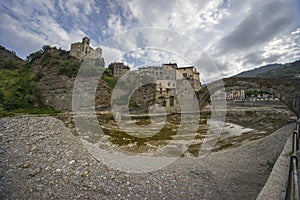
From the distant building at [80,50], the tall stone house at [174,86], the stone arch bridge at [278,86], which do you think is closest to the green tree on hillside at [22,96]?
the distant building at [80,50]

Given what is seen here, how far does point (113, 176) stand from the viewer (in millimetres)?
6047

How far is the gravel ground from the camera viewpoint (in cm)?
508

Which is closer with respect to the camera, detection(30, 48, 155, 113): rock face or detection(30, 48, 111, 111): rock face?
Answer: detection(30, 48, 111, 111): rock face

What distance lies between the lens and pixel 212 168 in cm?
689

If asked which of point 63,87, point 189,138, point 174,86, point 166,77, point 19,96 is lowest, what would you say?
point 189,138

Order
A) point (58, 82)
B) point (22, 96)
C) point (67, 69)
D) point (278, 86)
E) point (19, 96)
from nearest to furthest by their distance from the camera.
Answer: point (278, 86), point (19, 96), point (22, 96), point (58, 82), point (67, 69)

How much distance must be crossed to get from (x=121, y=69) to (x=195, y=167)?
153 ft

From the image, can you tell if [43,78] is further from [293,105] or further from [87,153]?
[293,105]

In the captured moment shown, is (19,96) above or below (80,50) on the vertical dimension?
below

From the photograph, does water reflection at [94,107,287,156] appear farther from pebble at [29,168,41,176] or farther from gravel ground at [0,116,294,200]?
pebble at [29,168,41,176]

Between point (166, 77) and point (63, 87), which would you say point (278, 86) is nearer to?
point (166, 77)

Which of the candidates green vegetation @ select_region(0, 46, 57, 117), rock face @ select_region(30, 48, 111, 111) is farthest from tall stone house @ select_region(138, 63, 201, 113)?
green vegetation @ select_region(0, 46, 57, 117)

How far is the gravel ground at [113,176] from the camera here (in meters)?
5.08

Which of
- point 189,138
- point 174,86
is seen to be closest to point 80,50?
point 174,86
